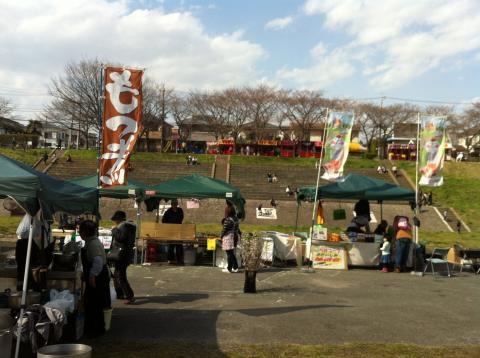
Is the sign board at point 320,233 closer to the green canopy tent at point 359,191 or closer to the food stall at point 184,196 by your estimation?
the green canopy tent at point 359,191

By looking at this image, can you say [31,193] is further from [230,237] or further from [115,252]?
[230,237]

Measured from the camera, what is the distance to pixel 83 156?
49938 mm

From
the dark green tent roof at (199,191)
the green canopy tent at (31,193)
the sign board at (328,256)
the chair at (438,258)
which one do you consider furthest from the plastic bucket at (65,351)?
the chair at (438,258)

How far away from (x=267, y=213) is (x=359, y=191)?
18461 mm

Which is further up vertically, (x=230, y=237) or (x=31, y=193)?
(x=31, y=193)

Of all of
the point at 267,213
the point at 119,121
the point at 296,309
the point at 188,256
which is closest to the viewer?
the point at 296,309

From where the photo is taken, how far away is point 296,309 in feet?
27.7

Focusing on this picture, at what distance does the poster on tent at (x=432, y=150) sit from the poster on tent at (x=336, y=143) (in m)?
2.11

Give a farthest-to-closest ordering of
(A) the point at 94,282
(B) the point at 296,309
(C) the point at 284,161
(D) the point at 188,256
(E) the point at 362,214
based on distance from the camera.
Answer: (C) the point at 284,161, (E) the point at 362,214, (D) the point at 188,256, (B) the point at 296,309, (A) the point at 94,282

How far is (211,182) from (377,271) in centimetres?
522

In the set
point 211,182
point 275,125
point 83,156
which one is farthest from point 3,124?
point 211,182

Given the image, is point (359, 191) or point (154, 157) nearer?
point (359, 191)

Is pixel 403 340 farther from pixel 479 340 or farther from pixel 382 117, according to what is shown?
pixel 382 117

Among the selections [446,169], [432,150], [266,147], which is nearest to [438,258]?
[432,150]
